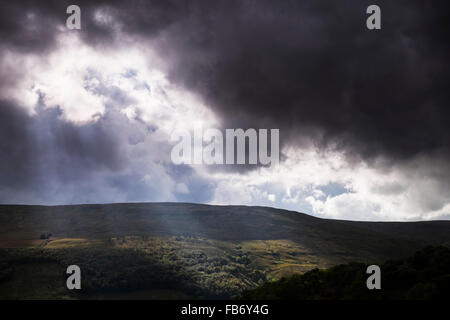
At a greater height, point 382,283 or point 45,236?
point 382,283

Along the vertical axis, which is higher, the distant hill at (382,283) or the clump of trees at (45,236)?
the distant hill at (382,283)

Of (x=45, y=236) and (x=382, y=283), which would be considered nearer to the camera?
(x=382, y=283)

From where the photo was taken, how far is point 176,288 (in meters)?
118

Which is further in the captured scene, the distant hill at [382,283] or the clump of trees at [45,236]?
the clump of trees at [45,236]

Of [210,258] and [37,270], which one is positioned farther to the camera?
[210,258]

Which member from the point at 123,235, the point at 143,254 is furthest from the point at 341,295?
the point at 123,235

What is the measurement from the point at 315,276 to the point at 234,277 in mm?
88129

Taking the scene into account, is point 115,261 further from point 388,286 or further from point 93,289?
point 388,286

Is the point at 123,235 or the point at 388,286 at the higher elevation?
the point at 388,286

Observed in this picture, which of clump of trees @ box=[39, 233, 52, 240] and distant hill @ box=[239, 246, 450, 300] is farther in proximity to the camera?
clump of trees @ box=[39, 233, 52, 240]

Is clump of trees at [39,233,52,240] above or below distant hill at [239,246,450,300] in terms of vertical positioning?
below
